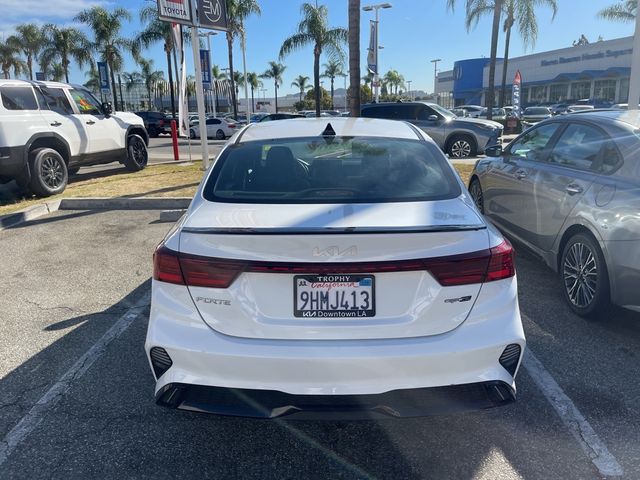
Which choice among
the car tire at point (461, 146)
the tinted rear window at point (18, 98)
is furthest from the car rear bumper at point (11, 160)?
the car tire at point (461, 146)

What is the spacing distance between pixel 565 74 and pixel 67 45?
4892 cm

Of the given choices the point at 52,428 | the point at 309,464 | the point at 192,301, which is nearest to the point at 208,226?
the point at 192,301

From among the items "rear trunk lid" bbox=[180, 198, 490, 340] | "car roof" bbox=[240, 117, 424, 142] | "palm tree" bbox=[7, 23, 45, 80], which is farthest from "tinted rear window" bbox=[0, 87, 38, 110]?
"palm tree" bbox=[7, 23, 45, 80]

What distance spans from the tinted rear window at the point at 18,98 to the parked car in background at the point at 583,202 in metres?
8.45

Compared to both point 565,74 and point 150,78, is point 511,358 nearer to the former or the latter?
point 565,74

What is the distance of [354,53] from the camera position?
1230 cm

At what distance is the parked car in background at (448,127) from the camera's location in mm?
14859

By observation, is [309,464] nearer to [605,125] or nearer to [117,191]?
[605,125]

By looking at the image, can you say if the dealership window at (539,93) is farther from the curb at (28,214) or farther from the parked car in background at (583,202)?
the curb at (28,214)

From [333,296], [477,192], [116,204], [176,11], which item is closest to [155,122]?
[176,11]

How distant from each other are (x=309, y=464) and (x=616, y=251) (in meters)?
2.64

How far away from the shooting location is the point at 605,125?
434cm

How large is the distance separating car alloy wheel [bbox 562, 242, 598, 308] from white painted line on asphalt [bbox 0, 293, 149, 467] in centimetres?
368

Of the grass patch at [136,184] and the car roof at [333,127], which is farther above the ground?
the car roof at [333,127]
